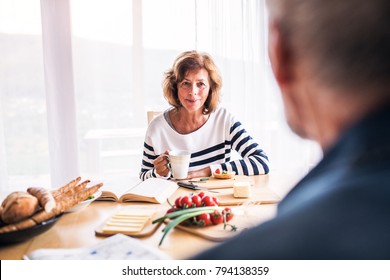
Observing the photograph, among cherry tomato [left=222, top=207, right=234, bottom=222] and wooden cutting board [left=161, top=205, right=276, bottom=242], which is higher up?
cherry tomato [left=222, top=207, right=234, bottom=222]

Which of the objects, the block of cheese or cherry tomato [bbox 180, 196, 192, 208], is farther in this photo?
the block of cheese

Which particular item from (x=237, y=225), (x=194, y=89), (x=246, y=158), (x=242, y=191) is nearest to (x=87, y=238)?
(x=237, y=225)

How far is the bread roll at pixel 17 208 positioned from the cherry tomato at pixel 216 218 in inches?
17.0

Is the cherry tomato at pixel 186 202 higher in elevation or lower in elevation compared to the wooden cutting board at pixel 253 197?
higher

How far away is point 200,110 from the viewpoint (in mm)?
1870

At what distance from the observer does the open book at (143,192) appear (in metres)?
1.16

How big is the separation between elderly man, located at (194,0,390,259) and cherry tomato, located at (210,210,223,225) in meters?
0.55

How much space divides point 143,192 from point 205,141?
2.25 ft

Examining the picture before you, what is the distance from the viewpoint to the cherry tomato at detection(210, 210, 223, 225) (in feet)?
3.02

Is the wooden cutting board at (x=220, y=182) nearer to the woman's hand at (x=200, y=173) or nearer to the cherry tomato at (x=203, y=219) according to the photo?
the woman's hand at (x=200, y=173)

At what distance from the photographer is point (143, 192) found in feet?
3.90

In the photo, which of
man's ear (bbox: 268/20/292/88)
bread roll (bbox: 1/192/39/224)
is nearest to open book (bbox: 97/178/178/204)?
bread roll (bbox: 1/192/39/224)

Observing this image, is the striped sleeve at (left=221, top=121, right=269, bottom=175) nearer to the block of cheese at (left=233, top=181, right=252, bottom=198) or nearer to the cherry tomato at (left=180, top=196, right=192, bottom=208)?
the block of cheese at (left=233, top=181, right=252, bottom=198)

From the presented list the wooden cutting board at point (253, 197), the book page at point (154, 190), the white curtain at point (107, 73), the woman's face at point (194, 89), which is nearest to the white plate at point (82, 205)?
the book page at point (154, 190)
